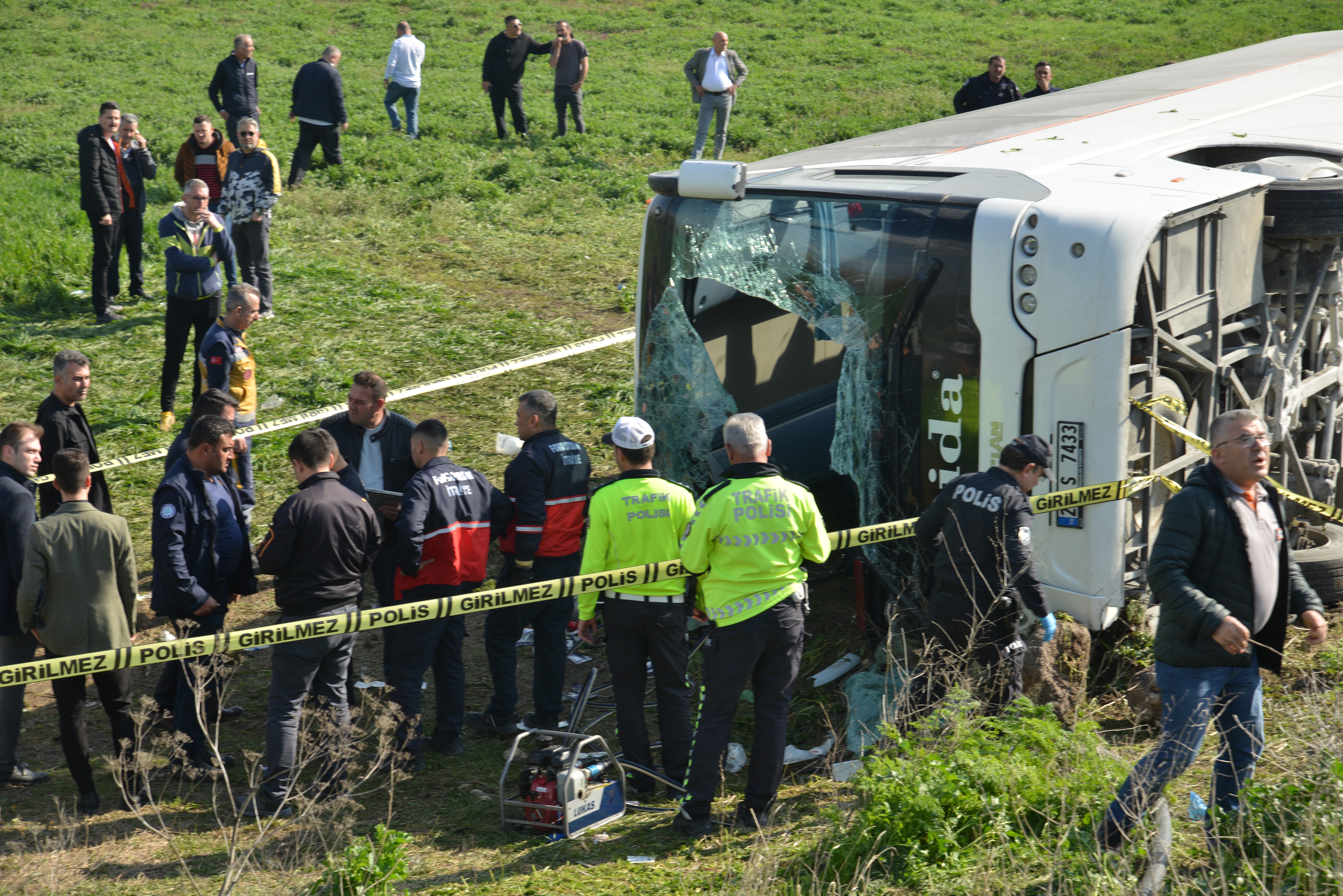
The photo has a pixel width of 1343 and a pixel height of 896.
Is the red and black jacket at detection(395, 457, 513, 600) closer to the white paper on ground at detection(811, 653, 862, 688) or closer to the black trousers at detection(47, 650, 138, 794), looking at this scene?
the black trousers at detection(47, 650, 138, 794)

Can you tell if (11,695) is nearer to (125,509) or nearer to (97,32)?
(125,509)

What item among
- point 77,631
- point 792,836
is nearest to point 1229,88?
A: point 792,836

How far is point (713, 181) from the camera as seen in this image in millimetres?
6727

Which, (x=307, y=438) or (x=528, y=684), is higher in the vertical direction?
(x=307, y=438)

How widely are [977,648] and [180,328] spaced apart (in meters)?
7.40

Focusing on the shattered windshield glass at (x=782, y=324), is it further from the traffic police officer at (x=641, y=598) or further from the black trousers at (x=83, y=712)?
the black trousers at (x=83, y=712)

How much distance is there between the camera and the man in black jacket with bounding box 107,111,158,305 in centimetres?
1231

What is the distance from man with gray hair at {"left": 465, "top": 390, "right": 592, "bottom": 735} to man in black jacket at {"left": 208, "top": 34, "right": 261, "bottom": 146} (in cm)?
1142

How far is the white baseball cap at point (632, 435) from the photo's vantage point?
585 centimetres

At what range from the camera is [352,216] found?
15.8 meters

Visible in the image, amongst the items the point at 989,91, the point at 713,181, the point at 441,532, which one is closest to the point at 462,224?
the point at 989,91

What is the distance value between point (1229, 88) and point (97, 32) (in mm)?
23948

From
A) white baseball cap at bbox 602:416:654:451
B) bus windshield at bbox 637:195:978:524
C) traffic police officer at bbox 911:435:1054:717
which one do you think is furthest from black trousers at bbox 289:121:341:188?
traffic police officer at bbox 911:435:1054:717

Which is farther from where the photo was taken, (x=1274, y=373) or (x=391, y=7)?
(x=391, y=7)
